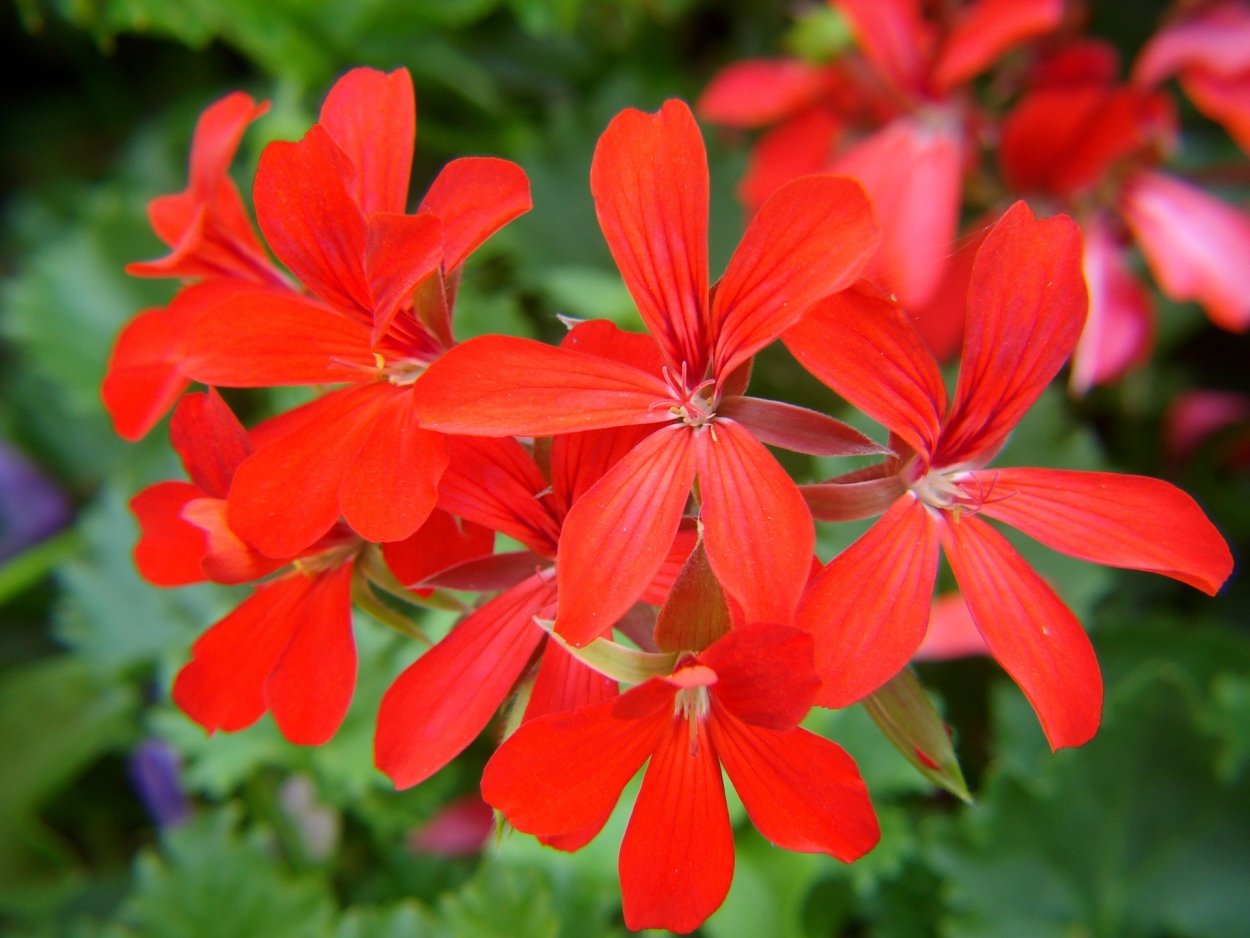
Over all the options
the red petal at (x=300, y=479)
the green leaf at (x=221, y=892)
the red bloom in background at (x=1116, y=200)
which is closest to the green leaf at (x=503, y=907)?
the green leaf at (x=221, y=892)

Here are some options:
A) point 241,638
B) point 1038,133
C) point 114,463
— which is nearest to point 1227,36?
point 1038,133

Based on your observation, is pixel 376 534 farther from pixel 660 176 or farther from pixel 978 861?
pixel 978 861

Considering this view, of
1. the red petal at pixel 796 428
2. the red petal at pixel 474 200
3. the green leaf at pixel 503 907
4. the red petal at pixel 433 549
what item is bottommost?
the green leaf at pixel 503 907

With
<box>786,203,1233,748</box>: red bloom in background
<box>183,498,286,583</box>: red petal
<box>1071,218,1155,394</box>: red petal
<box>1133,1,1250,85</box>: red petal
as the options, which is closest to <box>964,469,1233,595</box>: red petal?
<box>786,203,1233,748</box>: red bloom in background

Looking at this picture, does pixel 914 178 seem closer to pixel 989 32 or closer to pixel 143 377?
pixel 989 32

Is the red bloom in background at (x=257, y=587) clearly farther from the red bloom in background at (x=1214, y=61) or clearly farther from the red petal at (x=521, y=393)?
the red bloom in background at (x=1214, y=61)

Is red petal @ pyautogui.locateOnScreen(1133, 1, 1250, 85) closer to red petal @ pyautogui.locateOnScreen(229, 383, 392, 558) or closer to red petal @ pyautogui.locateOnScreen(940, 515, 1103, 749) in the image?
red petal @ pyautogui.locateOnScreen(940, 515, 1103, 749)
